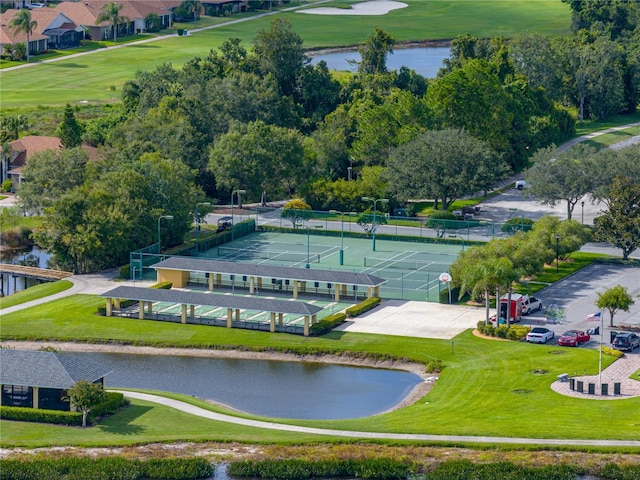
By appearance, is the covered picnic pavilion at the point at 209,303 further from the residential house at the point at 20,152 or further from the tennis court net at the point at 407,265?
the residential house at the point at 20,152

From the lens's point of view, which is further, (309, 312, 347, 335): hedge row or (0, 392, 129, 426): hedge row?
(309, 312, 347, 335): hedge row

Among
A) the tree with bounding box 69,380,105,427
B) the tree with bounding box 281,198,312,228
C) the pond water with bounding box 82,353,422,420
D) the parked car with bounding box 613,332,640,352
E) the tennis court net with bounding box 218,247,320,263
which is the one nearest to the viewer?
the tree with bounding box 69,380,105,427

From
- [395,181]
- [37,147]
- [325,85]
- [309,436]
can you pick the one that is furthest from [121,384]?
[325,85]

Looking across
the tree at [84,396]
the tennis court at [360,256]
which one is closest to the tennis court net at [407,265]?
the tennis court at [360,256]

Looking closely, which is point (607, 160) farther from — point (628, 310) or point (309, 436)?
point (309, 436)

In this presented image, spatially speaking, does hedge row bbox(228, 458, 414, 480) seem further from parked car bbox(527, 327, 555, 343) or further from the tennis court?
the tennis court

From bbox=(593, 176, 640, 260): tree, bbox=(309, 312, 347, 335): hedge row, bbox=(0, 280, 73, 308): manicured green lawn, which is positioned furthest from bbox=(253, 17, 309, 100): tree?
bbox=(309, 312, 347, 335): hedge row

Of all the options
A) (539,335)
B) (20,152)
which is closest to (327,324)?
(539,335)

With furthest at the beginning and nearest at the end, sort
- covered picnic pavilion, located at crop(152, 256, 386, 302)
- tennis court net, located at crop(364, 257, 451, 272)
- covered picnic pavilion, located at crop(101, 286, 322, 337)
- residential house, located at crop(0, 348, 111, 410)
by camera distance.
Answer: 1. tennis court net, located at crop(364, 257, 451, 272)
2. covered picnic pavilion, located at crop(152, 256, 386, 302)
3. covered picnic pavilion, located at crop(101, 286, 322, 337)
4. residential house, located at crop(0, 348, 111, 410)
